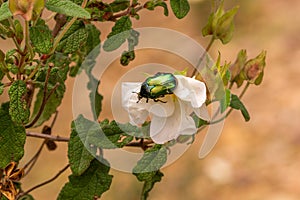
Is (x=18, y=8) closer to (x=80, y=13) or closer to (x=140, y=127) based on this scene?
(x=80, y=13)

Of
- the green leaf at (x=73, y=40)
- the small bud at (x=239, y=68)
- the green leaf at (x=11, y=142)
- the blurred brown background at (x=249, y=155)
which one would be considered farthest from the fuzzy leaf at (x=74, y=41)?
the blurred brown background at (x=249, y=155)

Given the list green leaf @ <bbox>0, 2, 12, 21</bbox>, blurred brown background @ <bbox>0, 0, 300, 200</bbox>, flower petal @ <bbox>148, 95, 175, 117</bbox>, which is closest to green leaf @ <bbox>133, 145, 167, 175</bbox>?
flower petal @ <bbox>148, 95, 175, 117</bbox>

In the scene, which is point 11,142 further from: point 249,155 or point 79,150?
point 249,155

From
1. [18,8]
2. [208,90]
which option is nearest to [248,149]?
[208,90]

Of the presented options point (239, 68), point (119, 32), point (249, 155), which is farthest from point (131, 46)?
point (249, 155)

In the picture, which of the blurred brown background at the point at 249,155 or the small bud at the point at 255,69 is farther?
the blurred brown background at the point at 249,155

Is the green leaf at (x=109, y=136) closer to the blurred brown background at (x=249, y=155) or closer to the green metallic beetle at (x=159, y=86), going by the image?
the green metallic beetle at (x=159, y=86)

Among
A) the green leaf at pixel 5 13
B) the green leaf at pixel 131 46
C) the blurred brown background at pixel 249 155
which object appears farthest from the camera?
the blurred brown background at pixel 249 155

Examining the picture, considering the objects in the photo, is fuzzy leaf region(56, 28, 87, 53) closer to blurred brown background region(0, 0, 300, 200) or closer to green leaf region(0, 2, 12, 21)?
green leaf region(0, 2, 12, 21)
